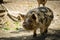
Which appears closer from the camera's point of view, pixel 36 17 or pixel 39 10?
pixel 36 17

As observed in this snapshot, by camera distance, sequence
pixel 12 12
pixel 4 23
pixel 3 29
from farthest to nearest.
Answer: pixel 12 12, pixel 4 23, pixel 3 29

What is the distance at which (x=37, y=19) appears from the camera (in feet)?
20.4

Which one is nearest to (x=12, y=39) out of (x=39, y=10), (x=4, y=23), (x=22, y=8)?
(x=39, y=10)

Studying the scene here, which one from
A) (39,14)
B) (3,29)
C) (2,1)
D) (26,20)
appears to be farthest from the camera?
(2,1)

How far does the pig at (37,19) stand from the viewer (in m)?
5.97

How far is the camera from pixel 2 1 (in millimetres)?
13055

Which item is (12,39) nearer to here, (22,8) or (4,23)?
(4,23)

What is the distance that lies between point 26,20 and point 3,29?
9.79 ft

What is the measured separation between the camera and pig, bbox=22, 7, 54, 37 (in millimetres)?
5972

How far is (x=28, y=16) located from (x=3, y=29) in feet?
9.53

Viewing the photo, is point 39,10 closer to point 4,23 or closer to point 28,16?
point 28,16

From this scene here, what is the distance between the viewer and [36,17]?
6.15m

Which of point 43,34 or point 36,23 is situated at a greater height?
point 36,23

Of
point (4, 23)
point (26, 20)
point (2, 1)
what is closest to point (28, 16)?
point (26, 20)
